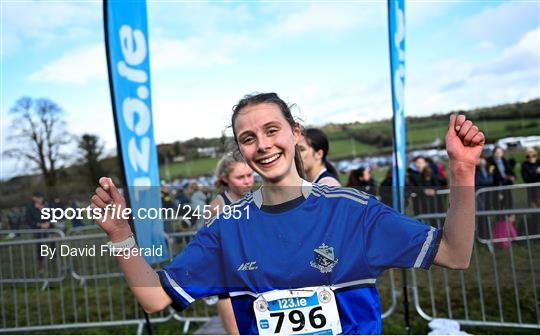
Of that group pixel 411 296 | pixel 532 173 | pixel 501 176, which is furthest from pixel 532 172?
pixel 411 296

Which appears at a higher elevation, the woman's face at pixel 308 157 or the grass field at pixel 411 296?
the woman's face at pixel 308 157

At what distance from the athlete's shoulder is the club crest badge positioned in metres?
0.17

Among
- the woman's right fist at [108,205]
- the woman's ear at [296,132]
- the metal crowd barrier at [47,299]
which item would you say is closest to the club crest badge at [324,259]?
the woman's ear at [296,132]

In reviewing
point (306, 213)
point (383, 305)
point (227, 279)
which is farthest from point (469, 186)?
point (383, 305)

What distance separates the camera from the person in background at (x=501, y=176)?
7520mm

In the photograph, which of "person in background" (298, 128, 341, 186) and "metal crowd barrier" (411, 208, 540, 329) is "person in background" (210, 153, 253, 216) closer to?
"person in background" (298, 128, 341, 186)

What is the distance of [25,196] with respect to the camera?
13.3ft

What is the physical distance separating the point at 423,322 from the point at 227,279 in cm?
349

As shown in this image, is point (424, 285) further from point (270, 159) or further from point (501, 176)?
point (270, 159)

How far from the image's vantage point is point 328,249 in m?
1.73

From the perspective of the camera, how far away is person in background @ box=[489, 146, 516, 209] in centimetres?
752

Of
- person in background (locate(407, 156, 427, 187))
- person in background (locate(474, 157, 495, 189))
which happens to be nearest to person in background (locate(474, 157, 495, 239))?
person in background (locate(474, 157, 495, 189))

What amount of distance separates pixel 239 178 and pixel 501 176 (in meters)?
6.36

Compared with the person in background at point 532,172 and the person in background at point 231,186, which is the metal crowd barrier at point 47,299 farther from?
the person in background at point 532,172
